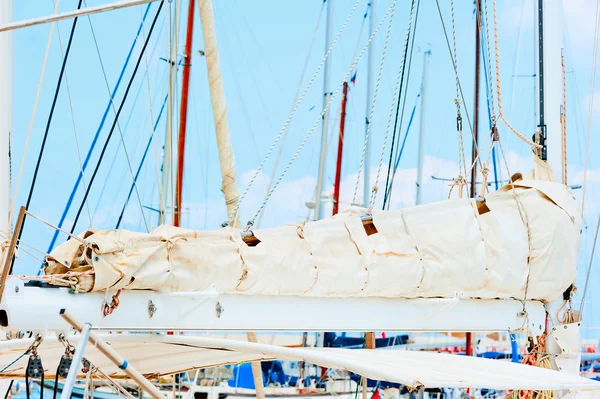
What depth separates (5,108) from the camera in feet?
19.7

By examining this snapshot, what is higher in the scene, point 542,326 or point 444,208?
point 444,208

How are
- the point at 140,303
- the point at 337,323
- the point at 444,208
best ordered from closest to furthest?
1. the point at 140,303
2. the point at 337,323
3. the point at 444,208

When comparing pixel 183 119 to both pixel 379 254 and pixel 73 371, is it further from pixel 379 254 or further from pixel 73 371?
pixel 73 371

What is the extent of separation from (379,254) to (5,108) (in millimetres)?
2638

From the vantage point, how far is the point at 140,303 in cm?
488

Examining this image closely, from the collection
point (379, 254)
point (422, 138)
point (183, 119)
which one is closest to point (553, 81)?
point (379, 254)

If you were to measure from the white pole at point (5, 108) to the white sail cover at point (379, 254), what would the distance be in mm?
1345

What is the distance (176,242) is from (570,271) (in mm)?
2921

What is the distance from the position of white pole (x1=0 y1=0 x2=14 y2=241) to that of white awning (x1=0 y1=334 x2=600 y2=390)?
3.21 feet

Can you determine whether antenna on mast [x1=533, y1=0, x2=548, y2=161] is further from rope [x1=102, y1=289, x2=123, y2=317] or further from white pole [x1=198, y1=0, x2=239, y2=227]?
rope [x1=102, y1=289, x2=123, y2=317]

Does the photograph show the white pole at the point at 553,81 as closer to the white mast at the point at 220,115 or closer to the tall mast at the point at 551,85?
the tall mast at the point at 551,85

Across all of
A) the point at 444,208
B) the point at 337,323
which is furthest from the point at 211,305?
the point at 444,208

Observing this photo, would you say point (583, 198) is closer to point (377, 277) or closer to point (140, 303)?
point (377, 277)

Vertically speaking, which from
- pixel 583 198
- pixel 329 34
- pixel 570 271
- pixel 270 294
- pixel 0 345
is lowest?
pixel 0 345
